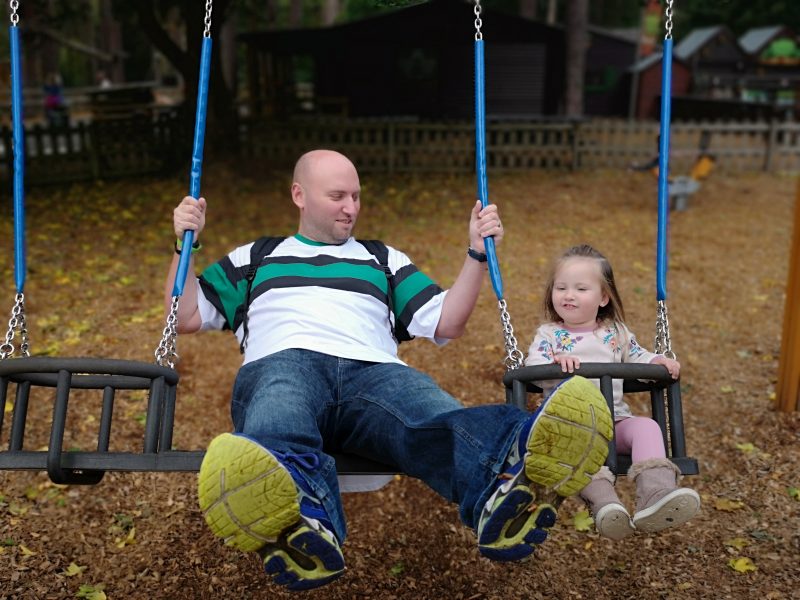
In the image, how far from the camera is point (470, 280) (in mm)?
2627

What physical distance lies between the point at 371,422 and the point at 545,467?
2.18ft

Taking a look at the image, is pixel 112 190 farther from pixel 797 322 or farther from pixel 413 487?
pixel 797 322

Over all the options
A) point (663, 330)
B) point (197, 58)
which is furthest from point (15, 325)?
point (197, 58)

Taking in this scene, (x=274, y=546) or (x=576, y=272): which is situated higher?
(x=576, y=272)

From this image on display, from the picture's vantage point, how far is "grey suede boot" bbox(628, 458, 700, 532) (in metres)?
2.16

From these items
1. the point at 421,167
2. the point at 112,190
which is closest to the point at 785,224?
the point at 421,167

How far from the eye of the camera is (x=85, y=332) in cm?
553

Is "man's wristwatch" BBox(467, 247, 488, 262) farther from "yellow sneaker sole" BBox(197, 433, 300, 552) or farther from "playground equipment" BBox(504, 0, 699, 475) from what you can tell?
"yellow sneaker sole" BBox(197, 433, 300, 552)

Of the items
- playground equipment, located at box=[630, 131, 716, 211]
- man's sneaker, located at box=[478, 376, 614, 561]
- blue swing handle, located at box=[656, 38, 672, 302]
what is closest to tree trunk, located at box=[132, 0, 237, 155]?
playground equipment, located at box=[630, 131, 716, 211]

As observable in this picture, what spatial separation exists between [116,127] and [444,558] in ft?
33.6

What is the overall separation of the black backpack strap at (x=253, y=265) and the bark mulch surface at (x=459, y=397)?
1023 mm

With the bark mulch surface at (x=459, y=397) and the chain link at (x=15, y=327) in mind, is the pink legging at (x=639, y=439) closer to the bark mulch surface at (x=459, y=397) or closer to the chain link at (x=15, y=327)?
the bark mulch surface at (x=459, y=397)

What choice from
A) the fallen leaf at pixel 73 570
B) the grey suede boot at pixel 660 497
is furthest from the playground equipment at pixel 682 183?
the fallen leaf at pixel 73 570

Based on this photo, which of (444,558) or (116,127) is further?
(116,127)
